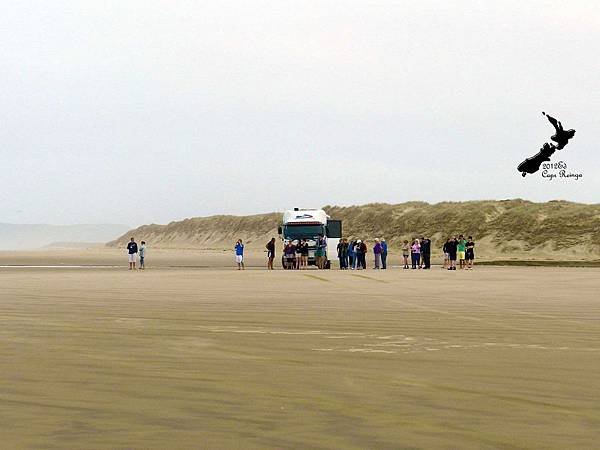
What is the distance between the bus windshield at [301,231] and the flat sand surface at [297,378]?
28.2 m

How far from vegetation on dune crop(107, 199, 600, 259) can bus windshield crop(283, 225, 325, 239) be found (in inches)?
1765

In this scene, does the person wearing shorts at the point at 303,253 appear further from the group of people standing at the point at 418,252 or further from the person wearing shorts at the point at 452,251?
the person wearing shorts at the point at 452,251

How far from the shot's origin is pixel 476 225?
105 metres

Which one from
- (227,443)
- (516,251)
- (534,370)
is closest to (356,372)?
(534,370)

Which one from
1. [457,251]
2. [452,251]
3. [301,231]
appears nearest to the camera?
[452,251]

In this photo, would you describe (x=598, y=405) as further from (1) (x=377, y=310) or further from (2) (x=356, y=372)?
(1) (x=377, y=310)

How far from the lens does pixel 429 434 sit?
5.64 meters

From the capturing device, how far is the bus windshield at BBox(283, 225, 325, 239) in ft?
143

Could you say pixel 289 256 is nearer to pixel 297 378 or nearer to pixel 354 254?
pixel 354 254

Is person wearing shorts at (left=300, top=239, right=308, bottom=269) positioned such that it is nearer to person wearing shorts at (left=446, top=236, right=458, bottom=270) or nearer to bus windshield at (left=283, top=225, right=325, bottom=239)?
bus windshield at (left=283, top=225, right=325, bottom=239)

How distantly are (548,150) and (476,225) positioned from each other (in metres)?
27.3

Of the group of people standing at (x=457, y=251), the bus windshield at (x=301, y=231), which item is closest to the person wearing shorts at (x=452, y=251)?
the group of people standing at (x=457, y=251)

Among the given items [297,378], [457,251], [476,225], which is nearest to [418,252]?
[457,251]

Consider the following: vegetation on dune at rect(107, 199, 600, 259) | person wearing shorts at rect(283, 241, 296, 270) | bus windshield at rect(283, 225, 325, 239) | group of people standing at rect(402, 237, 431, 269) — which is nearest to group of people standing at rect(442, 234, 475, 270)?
group of people standing at rect(402, 237, 431, 269)
